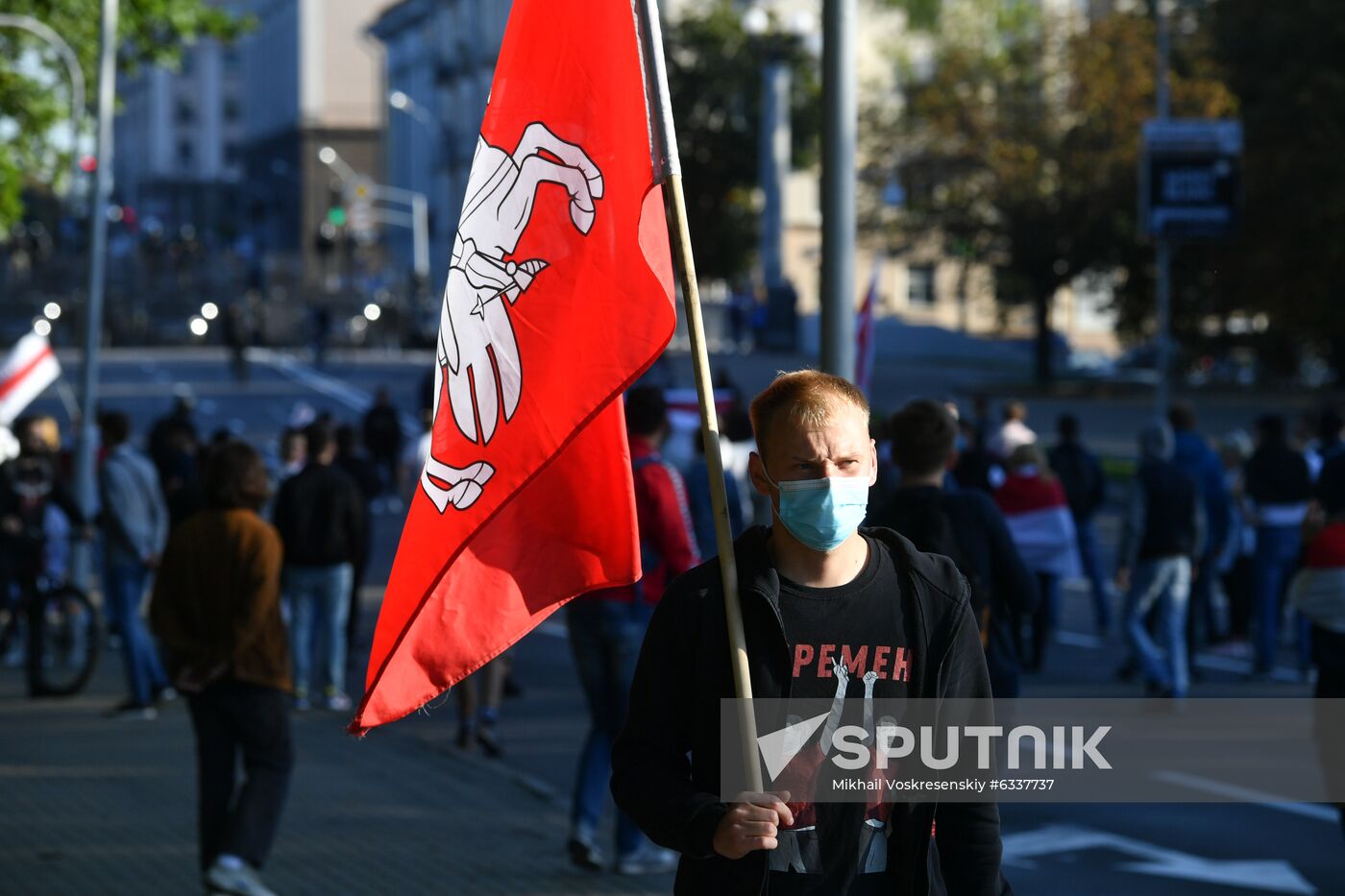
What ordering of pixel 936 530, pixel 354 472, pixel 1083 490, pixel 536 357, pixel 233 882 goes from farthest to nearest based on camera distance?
1. pixel 1083 490
2. pixel 354 472
3. pixel 233 882
4. pixel 936 530
5. pixel 536 357

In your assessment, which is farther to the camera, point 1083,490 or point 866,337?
point 1083,490

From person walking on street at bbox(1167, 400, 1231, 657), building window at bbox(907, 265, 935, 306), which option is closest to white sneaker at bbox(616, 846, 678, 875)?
person walking on street at bbox(1167, 400, 1231, 657)

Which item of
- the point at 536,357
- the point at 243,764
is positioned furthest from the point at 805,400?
the point at 243,764

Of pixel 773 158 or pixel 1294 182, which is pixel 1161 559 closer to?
pixel 1294 182

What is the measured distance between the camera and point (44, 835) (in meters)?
8.58

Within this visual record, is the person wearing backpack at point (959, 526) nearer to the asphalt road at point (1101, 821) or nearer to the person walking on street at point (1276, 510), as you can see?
the asphalt road at point (1101, 821)

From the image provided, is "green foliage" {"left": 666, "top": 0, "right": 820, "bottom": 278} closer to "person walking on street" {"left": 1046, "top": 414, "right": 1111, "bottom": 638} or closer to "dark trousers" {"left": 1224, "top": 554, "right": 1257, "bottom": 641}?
"person walking on street" {"left": 1046, "top": 414, "right": 1111, "bottom": 638}

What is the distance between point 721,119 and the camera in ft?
195

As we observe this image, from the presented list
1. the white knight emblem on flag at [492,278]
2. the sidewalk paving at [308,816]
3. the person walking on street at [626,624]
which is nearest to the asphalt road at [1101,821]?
the sidewalk paving at [308,816]

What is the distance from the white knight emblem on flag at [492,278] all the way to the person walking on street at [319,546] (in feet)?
24.9

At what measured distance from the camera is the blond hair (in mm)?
3455

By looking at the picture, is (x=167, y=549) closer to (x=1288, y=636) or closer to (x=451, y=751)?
(x=451, y=751)

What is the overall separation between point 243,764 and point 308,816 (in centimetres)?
188

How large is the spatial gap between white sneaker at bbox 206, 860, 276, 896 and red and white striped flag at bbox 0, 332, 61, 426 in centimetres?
904
